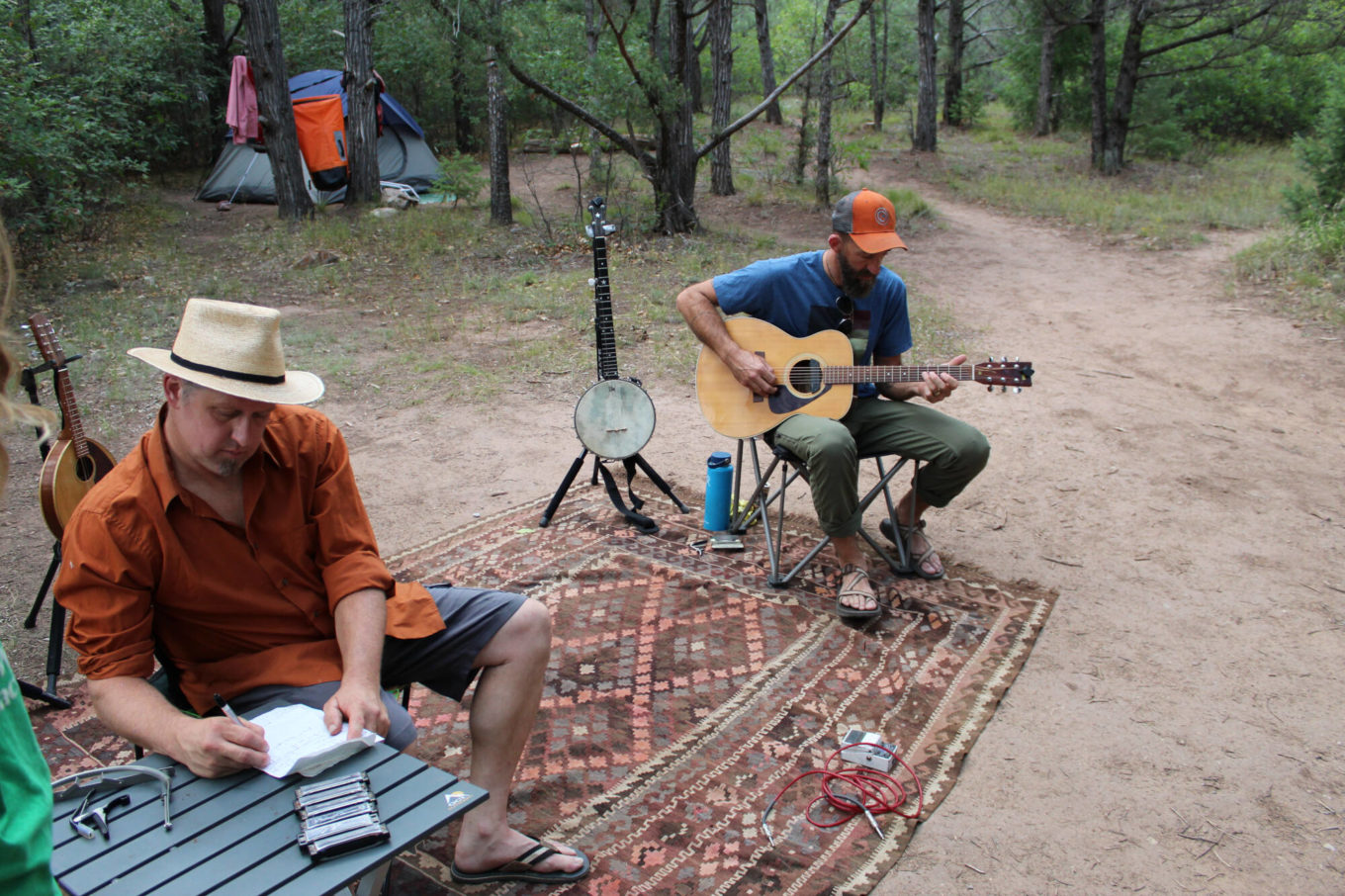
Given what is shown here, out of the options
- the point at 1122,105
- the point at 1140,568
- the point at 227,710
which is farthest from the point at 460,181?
the point at 227,710

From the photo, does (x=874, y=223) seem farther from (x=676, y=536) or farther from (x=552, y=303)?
(x=552, y=303)

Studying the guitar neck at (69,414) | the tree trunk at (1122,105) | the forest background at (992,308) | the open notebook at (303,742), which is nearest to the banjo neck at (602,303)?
the forest background at (992,308)

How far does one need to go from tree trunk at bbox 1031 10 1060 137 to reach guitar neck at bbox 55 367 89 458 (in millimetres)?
19456

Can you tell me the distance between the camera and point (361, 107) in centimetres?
1308

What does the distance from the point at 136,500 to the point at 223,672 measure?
0.48 meters

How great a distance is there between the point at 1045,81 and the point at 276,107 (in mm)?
15571

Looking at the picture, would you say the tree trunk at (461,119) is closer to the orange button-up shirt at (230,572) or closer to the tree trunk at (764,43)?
the tree trunk at (764,43)

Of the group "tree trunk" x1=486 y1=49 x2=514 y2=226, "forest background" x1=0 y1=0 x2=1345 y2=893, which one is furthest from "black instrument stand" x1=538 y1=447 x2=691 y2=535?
"tree trunk" x1=486 y1=49 x2=514 y2=226

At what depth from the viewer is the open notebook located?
6.04 ft

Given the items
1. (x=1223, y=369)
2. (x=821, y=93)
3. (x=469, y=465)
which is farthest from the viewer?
(x=821, y=93)

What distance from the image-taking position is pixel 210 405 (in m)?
2.11

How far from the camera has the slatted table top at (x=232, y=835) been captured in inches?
63.0

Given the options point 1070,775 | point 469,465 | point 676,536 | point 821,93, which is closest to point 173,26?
point 821,93

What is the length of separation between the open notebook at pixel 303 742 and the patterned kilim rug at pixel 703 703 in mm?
707
